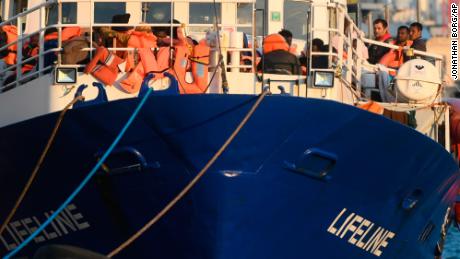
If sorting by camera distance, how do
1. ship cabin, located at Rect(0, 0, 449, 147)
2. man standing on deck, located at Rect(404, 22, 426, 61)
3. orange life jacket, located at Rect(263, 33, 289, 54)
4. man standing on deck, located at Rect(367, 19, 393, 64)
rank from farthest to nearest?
man standing on deck, located at Rect(367, 19, 393, 64) → man standing on deck, located at Rect(404, 22, 426, 61) → orange life jacket, located at Rect(263, 33, 289, 54) → ship cabin, located at Rect(0, 0, 449, 147)

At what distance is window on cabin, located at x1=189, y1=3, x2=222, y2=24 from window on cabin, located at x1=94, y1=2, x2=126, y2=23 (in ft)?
2.93

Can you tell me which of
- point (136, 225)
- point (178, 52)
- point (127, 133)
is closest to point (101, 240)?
point (136, 225)

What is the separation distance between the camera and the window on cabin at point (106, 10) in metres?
15.0

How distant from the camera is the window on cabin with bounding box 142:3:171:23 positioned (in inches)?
591

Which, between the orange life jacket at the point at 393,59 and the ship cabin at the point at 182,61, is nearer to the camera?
the ship cabin at the point at 182,61

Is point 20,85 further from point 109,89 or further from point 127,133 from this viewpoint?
point 127,133

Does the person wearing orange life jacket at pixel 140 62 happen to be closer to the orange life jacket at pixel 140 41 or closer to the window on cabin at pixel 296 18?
the orange life jacket at pixel 140 41

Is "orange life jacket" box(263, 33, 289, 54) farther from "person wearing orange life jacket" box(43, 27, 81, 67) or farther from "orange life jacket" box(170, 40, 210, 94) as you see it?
"person wearing orange life jacket" box(43, 27, 81, 67)

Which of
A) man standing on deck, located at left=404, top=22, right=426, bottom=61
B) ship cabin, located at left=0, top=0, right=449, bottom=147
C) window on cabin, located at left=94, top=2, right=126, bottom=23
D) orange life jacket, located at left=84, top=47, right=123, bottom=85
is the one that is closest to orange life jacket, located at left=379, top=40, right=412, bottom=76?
man standing on deck, located at left=404, top=22, right=426, bottom=61

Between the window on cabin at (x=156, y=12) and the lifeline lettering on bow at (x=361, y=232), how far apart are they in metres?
3.74

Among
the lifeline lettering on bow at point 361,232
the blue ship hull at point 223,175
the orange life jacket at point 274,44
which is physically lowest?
the lifeline lettering on bow at point 361,232

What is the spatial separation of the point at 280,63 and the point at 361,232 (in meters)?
2.12

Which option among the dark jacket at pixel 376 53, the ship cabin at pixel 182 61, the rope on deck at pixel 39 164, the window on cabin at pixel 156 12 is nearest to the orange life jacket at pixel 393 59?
the dark jacket at pixel 376 53

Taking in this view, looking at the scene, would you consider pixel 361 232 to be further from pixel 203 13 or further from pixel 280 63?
pixel 203 13
